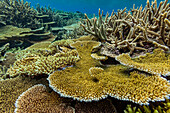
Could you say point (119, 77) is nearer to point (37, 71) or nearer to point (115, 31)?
point (37, 71)

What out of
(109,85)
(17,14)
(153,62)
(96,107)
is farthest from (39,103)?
(17,14)

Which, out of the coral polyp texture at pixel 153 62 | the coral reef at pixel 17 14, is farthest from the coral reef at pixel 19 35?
the coral polyp texture at pixel 153 62

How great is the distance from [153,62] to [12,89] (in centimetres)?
281

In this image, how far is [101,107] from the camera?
59.2 inches

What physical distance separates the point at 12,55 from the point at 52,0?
149 metres

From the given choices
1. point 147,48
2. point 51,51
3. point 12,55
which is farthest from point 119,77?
point 12,55

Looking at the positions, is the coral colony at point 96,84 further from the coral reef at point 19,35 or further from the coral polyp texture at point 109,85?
the coral reef at point 19,35

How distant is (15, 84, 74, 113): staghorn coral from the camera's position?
55.7 inches

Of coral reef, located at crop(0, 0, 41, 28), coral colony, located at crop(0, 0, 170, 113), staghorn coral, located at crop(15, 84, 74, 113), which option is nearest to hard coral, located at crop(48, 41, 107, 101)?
coral colony, located at crop(0, 0, 170, 113)

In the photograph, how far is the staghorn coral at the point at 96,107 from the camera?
4.80 ft

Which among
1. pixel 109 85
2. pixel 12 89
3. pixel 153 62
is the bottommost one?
pixel 12 89

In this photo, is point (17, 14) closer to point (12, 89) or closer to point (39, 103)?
point (12, 89)

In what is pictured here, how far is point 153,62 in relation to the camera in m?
1.83

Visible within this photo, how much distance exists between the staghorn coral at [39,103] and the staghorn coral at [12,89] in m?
0.21
